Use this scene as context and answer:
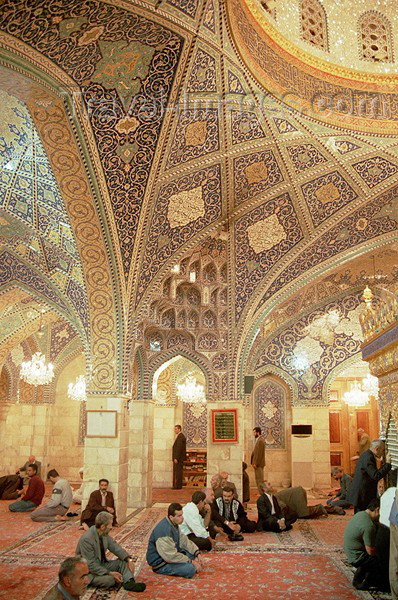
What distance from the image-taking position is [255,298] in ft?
28.0

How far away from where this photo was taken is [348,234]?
324 inches

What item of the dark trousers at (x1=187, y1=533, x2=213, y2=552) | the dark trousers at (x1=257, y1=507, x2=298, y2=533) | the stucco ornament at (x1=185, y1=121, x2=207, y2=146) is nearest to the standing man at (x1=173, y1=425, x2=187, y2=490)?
the dark trousers at (x1=257, y1=507, x2=298, y2=533)

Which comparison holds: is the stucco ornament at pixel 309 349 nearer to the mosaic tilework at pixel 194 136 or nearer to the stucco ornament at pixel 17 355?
the mosaic tilework at pixel 194 136

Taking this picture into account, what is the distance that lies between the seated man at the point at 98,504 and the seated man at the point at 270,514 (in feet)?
5.77

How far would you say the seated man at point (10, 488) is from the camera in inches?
354

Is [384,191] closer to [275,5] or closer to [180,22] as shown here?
[275,5]

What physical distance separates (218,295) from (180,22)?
434 cm

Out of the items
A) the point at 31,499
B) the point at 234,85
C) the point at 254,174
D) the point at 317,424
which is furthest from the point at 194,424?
the point at 234,85

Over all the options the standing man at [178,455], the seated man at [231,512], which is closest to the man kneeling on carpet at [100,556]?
the seated man at [231,512]

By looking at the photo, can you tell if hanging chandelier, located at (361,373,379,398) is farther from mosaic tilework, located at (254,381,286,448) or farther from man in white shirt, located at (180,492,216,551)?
man in white shirt, located at (180,492,216,551)

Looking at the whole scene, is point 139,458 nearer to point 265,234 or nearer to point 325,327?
point 265,234

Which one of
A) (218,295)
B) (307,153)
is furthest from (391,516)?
(218,295)

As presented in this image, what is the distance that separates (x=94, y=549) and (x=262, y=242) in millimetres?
5239

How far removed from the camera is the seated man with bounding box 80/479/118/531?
6.12m
